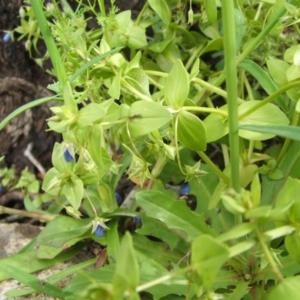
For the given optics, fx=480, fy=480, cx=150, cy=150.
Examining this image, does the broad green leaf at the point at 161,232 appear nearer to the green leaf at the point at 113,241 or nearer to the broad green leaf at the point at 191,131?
the green leaf at the point at 113,241

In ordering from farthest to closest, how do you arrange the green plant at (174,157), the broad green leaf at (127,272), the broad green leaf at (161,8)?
the broad green leaf at (161,8), the green plant at (174,157), the broad green leaf at (127,272)

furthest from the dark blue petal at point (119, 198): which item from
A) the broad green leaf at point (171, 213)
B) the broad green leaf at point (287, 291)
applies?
the broad green leaf at point (287, 291)

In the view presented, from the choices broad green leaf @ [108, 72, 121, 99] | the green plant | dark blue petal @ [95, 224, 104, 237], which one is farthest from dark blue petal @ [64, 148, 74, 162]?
dark blue petal @ [95, 224, 104, 237]

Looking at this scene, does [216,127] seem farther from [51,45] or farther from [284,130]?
[51,45]

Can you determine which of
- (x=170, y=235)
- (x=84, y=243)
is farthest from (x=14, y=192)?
(x=170, y=235)

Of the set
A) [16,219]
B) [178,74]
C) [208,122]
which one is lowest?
[16,219]

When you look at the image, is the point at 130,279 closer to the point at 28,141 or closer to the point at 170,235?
the point at 170,235
